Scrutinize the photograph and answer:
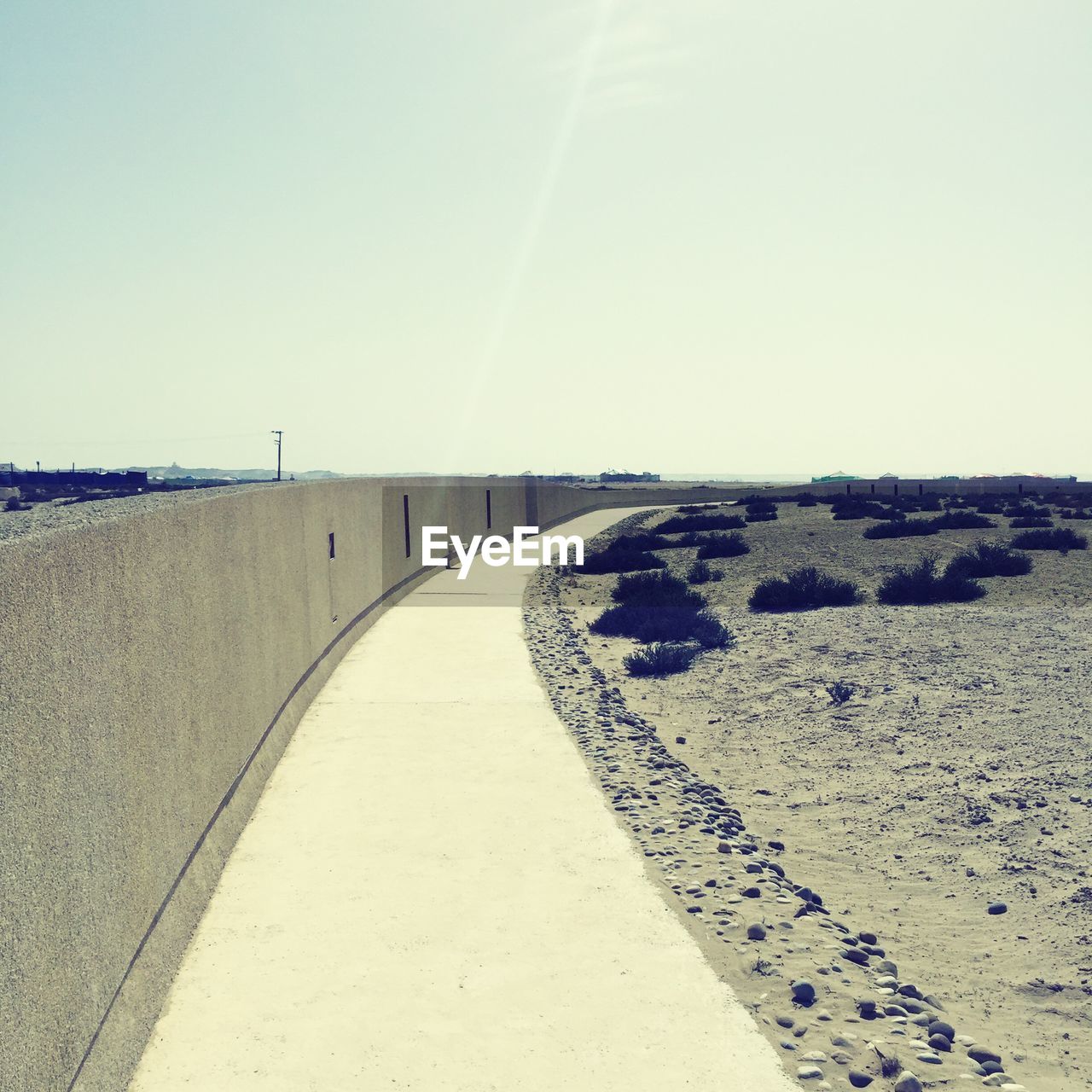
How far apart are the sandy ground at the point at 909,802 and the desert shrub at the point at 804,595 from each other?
49 cm

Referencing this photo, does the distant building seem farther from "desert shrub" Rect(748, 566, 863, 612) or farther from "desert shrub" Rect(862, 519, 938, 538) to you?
"desert shrub" Rect(748, 566, 863, 612)

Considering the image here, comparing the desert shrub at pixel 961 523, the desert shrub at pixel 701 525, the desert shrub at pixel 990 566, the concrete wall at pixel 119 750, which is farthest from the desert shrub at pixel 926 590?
the desert shrub at pixel 701 525

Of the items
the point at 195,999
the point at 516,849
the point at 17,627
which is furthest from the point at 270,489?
the point at 17,627

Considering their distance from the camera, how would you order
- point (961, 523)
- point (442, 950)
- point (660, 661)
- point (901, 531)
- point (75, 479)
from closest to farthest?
1. point (442, 950)
2. point (660, 661)
3. point (901, 531)
4. point (961, 523)
5. point (75, 479)

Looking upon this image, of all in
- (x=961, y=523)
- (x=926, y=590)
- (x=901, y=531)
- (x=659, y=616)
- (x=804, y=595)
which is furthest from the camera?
(x=961, y=523)

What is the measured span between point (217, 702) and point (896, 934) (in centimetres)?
436

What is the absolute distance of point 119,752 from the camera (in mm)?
4117

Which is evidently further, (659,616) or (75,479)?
(75,479)

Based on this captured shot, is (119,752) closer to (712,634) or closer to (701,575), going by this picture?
(712,634)

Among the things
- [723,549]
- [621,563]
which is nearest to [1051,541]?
[723,549]

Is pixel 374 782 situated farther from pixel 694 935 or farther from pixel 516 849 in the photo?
pixel 694 935

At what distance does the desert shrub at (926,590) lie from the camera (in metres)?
16.7

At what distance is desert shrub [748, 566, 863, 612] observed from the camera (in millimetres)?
17234

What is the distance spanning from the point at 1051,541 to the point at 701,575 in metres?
8.31
